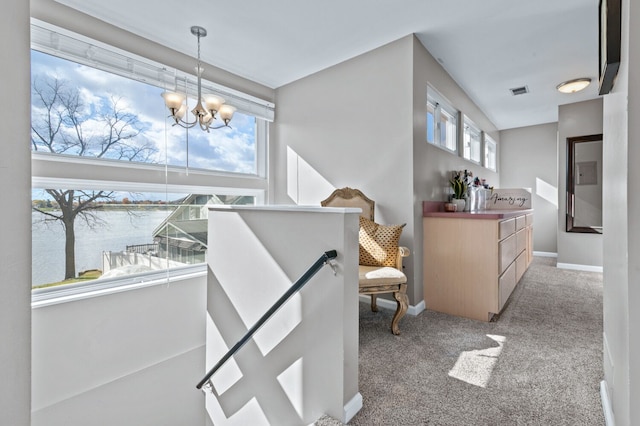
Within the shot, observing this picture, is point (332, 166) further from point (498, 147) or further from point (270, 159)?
point (498, 147)

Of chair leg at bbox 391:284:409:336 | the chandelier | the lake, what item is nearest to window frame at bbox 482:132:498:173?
chair leg at bbox 391:284:409:336

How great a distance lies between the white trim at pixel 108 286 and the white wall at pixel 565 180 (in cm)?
560

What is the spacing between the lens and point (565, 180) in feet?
15.7

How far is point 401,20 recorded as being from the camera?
2.62 m

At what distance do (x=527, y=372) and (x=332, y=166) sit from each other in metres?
2.60

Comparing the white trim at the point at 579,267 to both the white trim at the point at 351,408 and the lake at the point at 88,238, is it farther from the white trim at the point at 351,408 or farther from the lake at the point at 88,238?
the lake at the point at 88,238

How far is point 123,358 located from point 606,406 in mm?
3352

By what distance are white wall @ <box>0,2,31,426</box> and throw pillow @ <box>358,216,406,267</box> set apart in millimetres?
2452

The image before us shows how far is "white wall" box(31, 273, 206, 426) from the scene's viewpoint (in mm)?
2182

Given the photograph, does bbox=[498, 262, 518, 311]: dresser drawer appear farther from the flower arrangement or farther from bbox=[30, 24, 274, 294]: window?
bbox=[30, 24, 274, 294]: window

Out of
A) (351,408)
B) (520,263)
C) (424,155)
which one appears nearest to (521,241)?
(520,263)

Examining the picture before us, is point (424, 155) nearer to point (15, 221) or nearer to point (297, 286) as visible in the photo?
point (297, 286)

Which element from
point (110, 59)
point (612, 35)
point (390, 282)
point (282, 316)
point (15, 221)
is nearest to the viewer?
point (15, 221)

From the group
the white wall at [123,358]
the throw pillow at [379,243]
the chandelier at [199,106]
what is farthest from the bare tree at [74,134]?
the throw pillow at [379,243]
